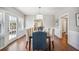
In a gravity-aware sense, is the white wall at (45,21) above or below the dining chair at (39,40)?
above

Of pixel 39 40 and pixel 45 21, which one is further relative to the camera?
pixel 45 21

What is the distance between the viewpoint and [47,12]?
5125mm

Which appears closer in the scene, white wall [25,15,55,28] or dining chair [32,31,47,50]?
dining chair [32,31,47,50]

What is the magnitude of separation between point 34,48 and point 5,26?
66.1 inches

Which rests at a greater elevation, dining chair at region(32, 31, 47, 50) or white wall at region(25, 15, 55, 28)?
white wall at region(25, 15, 55, 28)

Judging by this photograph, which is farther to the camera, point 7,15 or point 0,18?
point 7,15

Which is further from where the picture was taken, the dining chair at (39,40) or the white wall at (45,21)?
the white wall at (45,21)

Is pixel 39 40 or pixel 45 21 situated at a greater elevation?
pixel 45 21
